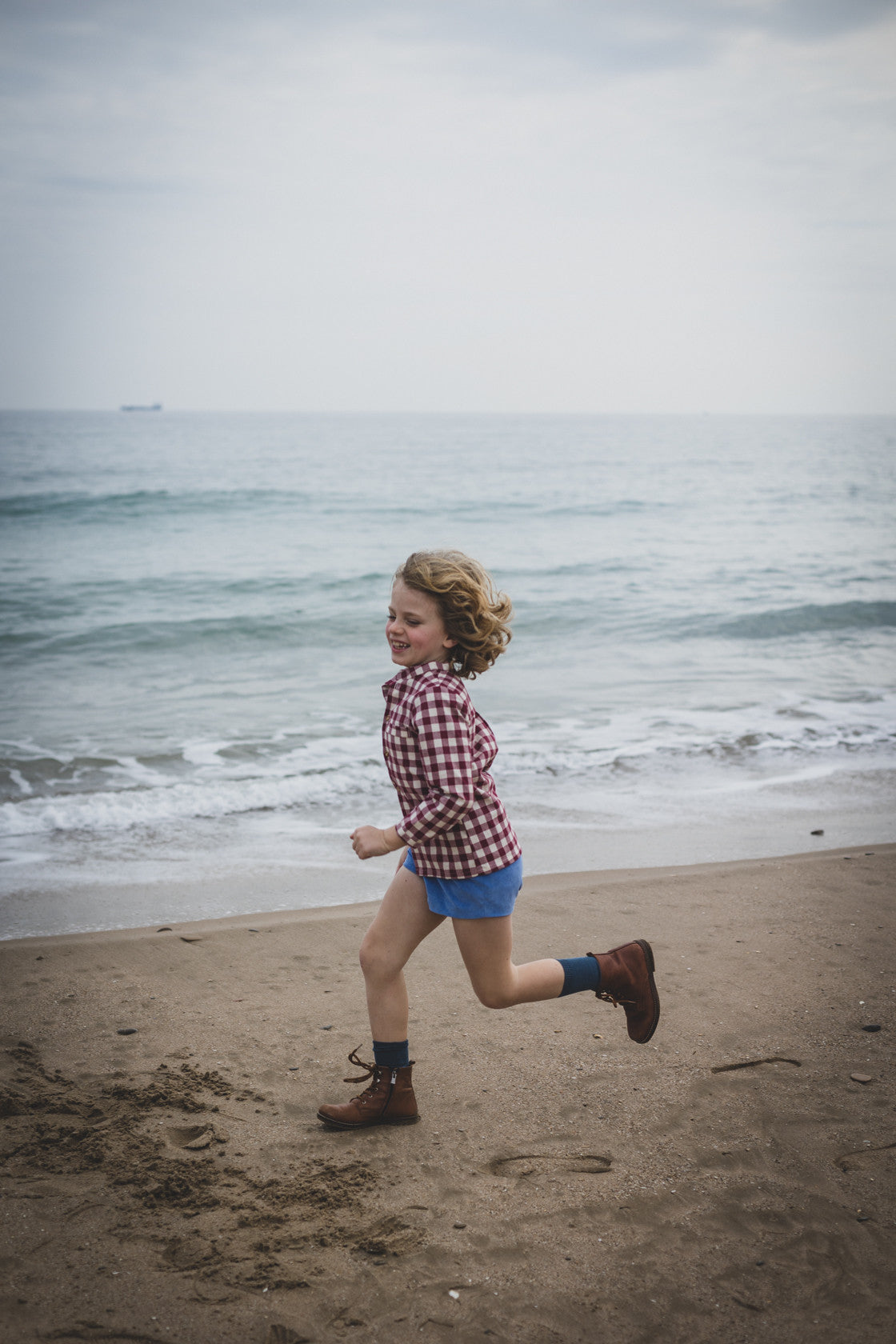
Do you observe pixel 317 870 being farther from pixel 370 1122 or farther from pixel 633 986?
pixel 633 986

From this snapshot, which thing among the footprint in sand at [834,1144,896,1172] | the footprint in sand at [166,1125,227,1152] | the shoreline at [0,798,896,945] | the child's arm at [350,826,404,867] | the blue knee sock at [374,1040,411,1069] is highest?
the child's arm at [350,826,404,867]

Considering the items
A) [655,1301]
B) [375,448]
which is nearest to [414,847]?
[655,1301]

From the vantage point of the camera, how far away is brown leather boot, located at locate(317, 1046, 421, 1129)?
107 inches

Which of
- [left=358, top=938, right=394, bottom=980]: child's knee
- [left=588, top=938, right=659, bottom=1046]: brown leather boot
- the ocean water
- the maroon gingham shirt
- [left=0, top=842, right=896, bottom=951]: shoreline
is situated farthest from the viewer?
the ocean water

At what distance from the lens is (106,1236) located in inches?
87.7

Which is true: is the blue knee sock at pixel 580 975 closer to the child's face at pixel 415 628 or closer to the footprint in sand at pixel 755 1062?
the footprint in sand at pixel 755 1062

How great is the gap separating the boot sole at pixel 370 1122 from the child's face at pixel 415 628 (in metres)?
1.35

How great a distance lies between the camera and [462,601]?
254 centimetres

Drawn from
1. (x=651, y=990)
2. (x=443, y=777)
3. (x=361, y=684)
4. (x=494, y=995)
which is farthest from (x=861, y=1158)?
(x=361, y=684)

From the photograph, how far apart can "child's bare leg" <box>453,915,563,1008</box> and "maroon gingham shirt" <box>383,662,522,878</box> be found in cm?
Answer: 19

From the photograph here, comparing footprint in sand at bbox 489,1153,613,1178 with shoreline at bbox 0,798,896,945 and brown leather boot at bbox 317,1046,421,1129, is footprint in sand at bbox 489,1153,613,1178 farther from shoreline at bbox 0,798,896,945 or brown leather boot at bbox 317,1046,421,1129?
shoreline at bbox 0,798,896,945

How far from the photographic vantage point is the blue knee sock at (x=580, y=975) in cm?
279

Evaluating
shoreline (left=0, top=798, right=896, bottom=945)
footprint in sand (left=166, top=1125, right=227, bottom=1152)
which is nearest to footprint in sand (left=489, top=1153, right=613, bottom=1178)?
footprint in sand (left=166, top=1125, right=227, bottom=1152)

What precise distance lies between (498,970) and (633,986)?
52 centimetres
